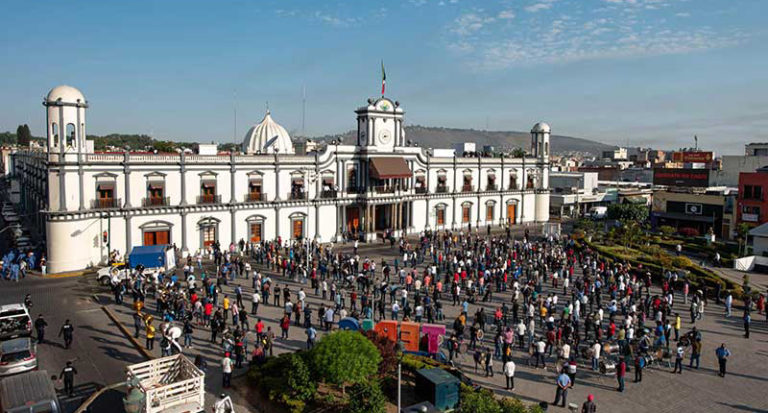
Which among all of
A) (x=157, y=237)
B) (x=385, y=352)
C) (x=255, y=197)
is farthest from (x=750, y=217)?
(x=157, y=237)

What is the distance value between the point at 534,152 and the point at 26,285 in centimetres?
4866

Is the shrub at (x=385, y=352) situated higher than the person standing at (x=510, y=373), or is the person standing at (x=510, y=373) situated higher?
the shrub at (x=385, y=352)

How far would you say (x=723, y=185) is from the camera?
2689 inches

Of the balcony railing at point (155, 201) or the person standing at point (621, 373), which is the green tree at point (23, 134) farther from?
the person standing at point (621, 373)

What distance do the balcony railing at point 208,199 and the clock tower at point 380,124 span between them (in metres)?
13.3

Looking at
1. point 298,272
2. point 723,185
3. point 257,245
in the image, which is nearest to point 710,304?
point 298,272

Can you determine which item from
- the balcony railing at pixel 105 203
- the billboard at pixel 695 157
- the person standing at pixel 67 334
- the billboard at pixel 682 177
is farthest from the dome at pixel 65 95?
the billboard at pixel 695 157

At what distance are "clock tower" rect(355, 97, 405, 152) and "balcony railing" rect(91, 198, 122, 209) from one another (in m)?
19.8

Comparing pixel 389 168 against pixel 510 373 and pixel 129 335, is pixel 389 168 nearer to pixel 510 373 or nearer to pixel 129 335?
pixel 129 335

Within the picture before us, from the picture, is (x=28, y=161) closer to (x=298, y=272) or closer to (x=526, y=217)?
(x=298, y=272)

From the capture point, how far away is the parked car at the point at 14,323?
20.9 meters

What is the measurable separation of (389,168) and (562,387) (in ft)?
104

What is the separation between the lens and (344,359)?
1627 centimetres

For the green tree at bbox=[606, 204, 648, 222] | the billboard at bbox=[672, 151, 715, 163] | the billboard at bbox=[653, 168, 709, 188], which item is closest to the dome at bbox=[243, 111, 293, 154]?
the green tree at bbox=[606, 204, 648, 222]
